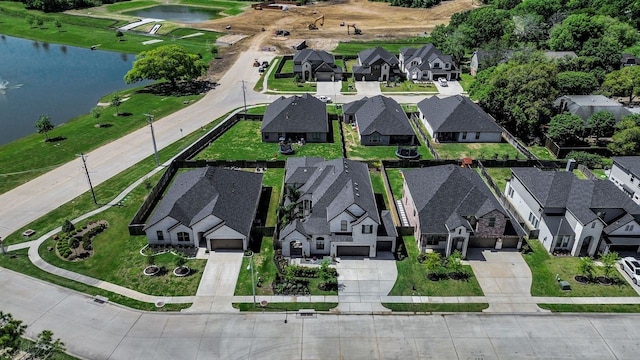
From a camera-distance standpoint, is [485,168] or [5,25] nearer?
[485,168]

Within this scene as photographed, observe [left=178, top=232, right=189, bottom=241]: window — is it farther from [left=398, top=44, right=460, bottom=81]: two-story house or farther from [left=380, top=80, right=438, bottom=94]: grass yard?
[left=398, top=44, right=460, bottom=81]: two-story house

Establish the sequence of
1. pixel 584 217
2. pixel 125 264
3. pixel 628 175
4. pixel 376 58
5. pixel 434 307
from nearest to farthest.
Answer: pixel 434 307 → pixel 125 264 → pixel 584 217 → pixel 628 175 → pixel 376 58

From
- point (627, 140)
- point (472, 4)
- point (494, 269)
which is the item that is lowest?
point (494, 269)

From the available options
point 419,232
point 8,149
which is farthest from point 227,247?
point 8,149

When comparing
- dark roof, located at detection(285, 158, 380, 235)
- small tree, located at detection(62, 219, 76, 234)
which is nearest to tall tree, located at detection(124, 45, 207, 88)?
dark roof, located at detection(285, 158, 380, 235)

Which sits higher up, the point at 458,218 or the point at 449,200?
the point at 449,200

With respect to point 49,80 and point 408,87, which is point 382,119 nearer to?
point 408,87

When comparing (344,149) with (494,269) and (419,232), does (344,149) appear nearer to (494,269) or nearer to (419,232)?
(419,232)

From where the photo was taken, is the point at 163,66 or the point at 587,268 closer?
the point at 587,268

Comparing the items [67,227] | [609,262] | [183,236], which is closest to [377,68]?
[183,236]
